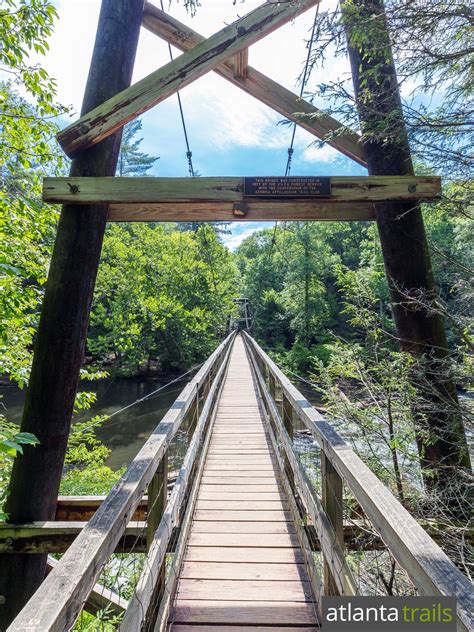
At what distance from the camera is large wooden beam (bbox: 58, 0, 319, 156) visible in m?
2.66

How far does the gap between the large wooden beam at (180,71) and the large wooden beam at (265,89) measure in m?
0.61

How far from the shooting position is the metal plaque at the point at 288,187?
2.60 metres

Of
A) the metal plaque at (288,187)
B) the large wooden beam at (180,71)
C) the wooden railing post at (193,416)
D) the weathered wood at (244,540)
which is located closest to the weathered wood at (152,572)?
the weathered wood at (244,540)

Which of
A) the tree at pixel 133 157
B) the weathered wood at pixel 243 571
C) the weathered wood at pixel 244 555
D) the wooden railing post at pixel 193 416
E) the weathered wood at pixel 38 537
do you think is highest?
the tree at pixel 133 157

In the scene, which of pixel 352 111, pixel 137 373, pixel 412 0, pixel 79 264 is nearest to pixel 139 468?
pixel 79 264

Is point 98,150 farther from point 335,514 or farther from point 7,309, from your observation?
point 335,514

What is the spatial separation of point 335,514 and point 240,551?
3.19 ft

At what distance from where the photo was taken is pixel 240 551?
204 cm

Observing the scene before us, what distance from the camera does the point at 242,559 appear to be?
1957 millimetres

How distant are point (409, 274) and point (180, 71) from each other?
2471mm

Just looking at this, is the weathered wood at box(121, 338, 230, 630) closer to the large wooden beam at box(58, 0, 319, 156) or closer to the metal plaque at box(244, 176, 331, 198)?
the metal plaque at box(244, 176, 331, 198)

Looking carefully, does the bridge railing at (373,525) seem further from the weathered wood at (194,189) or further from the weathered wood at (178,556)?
the weathered wood at (194,189)

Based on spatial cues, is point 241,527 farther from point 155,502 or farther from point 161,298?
point 161,298

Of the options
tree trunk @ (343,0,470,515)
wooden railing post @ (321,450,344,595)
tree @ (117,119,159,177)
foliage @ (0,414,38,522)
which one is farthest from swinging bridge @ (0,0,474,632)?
tree @ (117,119,159,177)
